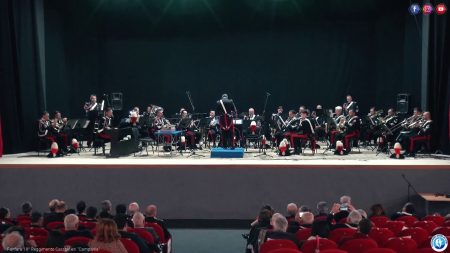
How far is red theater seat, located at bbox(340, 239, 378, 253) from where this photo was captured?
21.4ft

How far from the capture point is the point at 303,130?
53.3 feet

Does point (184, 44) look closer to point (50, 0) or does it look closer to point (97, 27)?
point (97, 27)

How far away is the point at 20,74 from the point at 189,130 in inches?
223

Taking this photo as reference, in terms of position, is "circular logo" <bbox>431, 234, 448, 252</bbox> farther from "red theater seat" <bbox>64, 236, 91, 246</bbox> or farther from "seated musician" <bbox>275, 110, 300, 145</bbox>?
"seated musician" <bbox>275, 110, 300, 145</bbox>

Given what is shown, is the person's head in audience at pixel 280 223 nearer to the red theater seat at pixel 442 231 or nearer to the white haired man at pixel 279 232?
the white haired man at pixel 279 232

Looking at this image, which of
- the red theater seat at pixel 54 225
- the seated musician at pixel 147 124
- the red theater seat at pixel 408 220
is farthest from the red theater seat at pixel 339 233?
the seated musician at pixel 147 124

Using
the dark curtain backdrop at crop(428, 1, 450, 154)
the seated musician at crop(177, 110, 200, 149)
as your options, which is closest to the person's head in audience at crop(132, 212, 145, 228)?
the seated musician at crop(177, 110, 200, 149)

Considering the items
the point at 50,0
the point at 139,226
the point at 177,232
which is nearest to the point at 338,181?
the point at 177,232

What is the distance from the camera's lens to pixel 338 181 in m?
13.0

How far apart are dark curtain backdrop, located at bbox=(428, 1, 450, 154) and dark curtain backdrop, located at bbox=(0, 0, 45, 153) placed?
1286 centimetres

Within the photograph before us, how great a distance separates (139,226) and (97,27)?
15232mm

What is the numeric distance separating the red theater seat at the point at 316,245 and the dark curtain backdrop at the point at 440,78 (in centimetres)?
1037

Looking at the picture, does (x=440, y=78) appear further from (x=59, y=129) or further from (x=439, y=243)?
(x=59, y=129)

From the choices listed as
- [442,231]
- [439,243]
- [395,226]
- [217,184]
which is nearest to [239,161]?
[217,184]
